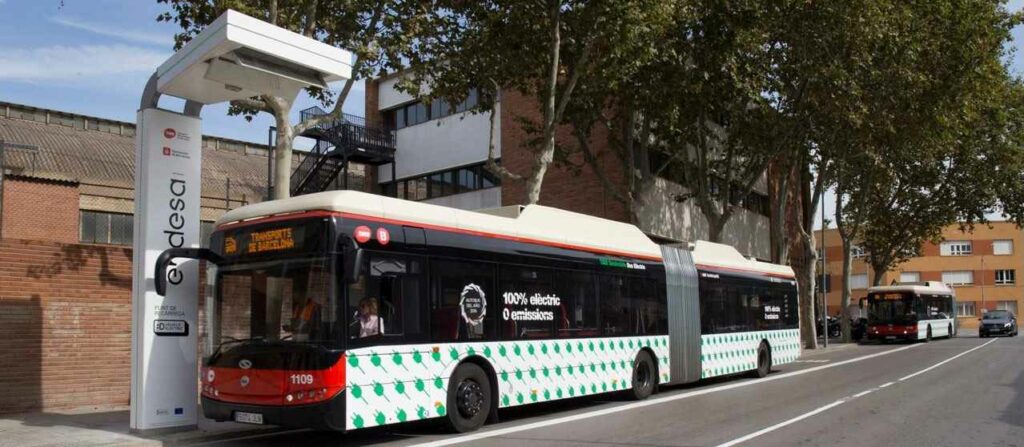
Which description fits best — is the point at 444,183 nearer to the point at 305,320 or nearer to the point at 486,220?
the point at 486,220

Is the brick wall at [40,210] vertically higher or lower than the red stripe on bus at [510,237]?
higher

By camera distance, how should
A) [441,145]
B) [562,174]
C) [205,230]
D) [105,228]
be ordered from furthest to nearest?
[441,145], [562,174], [105,228], [205,230]

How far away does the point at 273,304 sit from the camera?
30.4 ft

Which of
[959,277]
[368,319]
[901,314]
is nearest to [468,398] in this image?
[368,319]

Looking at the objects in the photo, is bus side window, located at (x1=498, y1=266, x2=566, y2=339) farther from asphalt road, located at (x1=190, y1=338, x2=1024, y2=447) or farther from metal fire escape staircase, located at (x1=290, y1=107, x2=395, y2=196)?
metal fire escape staircase, located at (x1=290, y1=107, x2=395, y2=196)

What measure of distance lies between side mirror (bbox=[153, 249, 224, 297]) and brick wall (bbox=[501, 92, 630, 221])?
18.0 m

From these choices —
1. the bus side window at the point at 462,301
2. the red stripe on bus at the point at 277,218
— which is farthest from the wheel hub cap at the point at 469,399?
the red stripe on bus at the point at 277,218

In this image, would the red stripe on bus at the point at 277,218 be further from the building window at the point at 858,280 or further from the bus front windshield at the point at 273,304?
the building window at the point at 858,280

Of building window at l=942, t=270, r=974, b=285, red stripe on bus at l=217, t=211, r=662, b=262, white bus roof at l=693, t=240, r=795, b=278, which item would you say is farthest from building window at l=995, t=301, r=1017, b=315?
red stripe on bus at l=217, t=211, r=662, b=262

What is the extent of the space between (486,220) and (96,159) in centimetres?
2546

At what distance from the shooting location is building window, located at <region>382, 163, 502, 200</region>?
3316 cm

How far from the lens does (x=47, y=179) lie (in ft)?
80.0

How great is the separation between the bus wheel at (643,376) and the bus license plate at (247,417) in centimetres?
730

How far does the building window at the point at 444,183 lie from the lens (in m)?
33.2
